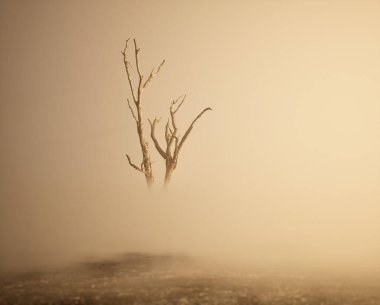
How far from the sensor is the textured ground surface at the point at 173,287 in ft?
9.90

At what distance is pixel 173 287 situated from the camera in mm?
3324

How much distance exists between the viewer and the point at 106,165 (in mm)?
7305

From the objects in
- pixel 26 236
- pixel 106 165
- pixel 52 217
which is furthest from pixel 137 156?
pixel 26 236

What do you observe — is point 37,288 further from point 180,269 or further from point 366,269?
point 366,269

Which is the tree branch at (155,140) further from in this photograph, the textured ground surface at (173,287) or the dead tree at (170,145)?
the textured ground surface at (173,287)

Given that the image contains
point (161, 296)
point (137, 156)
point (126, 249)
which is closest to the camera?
point (161, 296)

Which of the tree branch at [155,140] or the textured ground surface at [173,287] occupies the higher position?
the tree branch at [155,140]

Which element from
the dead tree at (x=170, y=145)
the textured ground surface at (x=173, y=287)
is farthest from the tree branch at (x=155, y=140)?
the textured ground surface at (x=173, y=287)

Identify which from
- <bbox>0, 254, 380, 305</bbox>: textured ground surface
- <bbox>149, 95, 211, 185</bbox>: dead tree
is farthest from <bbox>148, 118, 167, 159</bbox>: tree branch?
<bbox>0, 254, 380, 305</bbox>: textured ground surface

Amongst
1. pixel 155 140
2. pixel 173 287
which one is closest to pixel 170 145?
pixel 155 140

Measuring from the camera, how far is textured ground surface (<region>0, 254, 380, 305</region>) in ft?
9.90

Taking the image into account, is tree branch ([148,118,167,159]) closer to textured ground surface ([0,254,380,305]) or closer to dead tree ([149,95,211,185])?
dead tree ([149,95,211,185])

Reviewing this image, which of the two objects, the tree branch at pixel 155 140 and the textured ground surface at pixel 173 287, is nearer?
the textured ground surface at pixel 173 287

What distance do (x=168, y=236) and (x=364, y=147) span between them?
4825 mm
